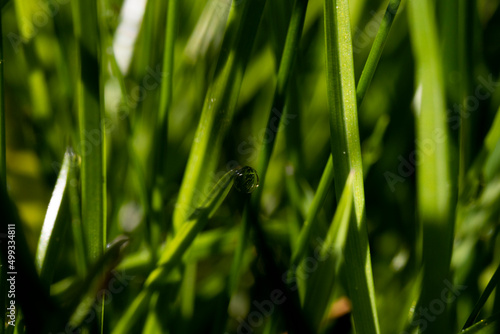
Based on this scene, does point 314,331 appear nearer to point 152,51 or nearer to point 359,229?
point 359,229

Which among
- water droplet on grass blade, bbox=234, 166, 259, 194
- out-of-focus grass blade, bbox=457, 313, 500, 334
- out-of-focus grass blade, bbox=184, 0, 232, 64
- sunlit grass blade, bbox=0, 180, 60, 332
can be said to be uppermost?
out-of-focus grass blade, bbox=184, 0, 232, 64

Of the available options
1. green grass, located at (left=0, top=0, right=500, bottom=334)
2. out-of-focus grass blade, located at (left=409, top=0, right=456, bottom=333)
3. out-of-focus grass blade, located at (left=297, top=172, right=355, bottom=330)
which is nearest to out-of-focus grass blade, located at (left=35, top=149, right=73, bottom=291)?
green grass, located at (left=0, top=0, right=500, bottom=334)

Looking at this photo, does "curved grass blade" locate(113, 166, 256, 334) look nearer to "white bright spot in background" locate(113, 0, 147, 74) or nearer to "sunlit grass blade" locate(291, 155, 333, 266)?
"sunlit grass blade" locate(291, 155, 333, 266)

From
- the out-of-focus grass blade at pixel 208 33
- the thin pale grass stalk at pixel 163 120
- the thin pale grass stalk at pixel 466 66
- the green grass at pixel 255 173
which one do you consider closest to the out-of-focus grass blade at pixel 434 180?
the green grass at pixel 255 173

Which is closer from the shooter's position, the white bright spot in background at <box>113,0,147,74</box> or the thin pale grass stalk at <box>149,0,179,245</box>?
the thin pale grass stalk at <box>149,0,179,245</box>

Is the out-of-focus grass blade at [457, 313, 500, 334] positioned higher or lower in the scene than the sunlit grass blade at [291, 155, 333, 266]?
lower

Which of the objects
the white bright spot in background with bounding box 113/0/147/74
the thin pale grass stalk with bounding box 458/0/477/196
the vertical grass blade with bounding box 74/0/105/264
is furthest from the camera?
the white bright spot in background with bounding box 113/0/147/74

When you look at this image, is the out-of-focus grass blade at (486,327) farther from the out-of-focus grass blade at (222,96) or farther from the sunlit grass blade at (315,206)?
the out-of-focus grass blade at (222,96)

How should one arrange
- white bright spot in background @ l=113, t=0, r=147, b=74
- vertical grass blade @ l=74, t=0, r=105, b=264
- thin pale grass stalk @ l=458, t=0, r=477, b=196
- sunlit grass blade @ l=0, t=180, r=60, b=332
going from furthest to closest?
white bright spot in background @ l=113, t=0, r=147, b=74 < thin pale grass stalk @ l=458, t=0, r=477, b=196 < vertical grass blade @ l=74, t=0, r=105, b=264 < sunlit grass blade @ l=0, t=180, r=60, b=332
